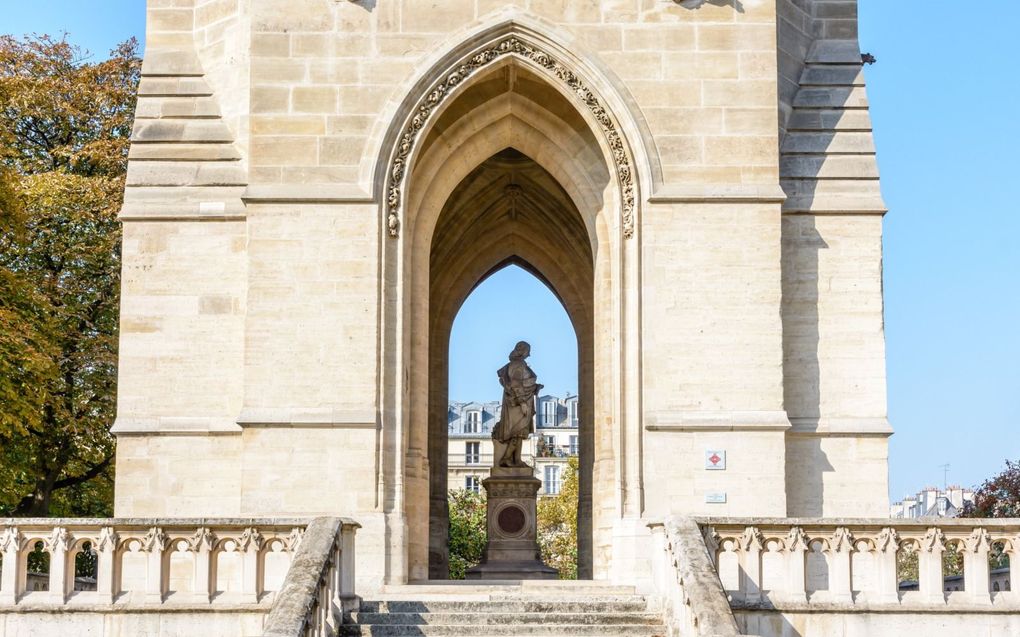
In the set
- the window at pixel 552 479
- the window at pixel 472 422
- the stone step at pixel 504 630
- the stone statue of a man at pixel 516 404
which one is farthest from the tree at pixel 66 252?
the window at pixel 472 422

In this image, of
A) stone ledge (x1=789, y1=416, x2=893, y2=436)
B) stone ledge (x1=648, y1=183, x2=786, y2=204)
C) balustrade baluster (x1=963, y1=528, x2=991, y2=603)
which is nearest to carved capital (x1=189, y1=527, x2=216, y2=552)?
balustrade baluster (x1=963, y1=528, x2=991, y2=603)

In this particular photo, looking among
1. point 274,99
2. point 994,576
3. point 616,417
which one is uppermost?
point 274,99

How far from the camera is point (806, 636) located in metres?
15.4

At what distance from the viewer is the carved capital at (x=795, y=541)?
15547 millimetres

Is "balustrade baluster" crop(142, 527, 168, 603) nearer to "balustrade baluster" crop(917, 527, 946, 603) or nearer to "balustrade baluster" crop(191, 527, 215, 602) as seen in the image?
"balustrade baluster" crop(191, 527, 215, 602)

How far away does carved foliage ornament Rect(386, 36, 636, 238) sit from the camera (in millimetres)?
20531

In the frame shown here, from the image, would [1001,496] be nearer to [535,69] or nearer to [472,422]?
[535,69]

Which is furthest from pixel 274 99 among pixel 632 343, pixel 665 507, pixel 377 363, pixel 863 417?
pixel 863 417

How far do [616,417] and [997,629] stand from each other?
6.13 meters

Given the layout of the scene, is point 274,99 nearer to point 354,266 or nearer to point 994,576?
point 354,266

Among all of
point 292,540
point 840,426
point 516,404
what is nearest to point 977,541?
point 840,426

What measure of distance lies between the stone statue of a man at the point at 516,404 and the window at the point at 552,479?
7688cm

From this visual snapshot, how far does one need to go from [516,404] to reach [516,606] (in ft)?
36.3

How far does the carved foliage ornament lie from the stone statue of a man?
7013mm
